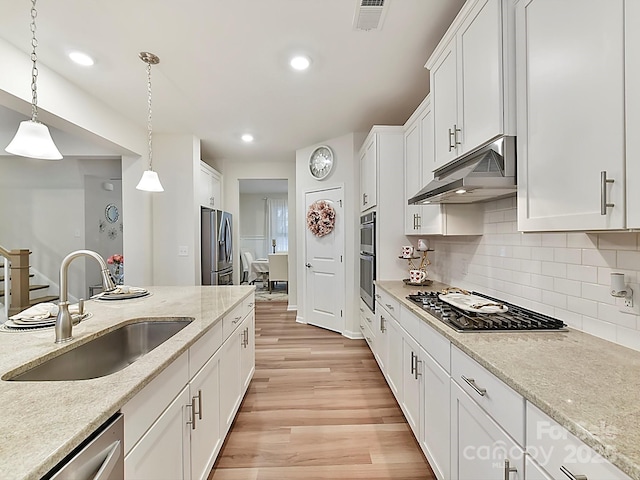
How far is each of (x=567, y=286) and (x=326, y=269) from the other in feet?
10.7

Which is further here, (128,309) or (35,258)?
(35,258)

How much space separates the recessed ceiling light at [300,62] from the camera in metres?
2.43

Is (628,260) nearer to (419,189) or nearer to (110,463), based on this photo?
(419,189)

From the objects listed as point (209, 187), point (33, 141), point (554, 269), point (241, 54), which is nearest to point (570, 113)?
point (554, 269)

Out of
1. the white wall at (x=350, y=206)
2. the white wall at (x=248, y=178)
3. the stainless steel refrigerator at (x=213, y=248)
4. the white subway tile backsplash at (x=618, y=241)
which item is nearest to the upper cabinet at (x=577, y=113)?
the white subway tile backsplash at (x=618, y=241)

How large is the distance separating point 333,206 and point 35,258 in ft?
15.5

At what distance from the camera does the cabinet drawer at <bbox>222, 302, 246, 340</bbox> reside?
2.00m

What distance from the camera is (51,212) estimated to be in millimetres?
5168

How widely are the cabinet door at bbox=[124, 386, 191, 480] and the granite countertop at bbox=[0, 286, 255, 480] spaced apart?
0.63 feet

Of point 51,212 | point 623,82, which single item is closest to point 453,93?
point 623,82

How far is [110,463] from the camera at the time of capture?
81 centimetres

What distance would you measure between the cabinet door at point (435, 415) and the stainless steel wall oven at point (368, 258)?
5.23 ft

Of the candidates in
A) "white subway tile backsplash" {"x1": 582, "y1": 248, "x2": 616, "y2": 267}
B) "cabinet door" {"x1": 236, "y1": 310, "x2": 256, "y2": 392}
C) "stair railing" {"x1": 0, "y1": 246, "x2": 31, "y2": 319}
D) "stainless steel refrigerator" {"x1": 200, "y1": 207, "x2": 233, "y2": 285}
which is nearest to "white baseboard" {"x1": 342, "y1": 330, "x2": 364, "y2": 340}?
"cabinet door" {"x1": 236, "y1": 310, "x2": 256, "y2": 392}

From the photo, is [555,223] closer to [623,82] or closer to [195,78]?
[623,82]
